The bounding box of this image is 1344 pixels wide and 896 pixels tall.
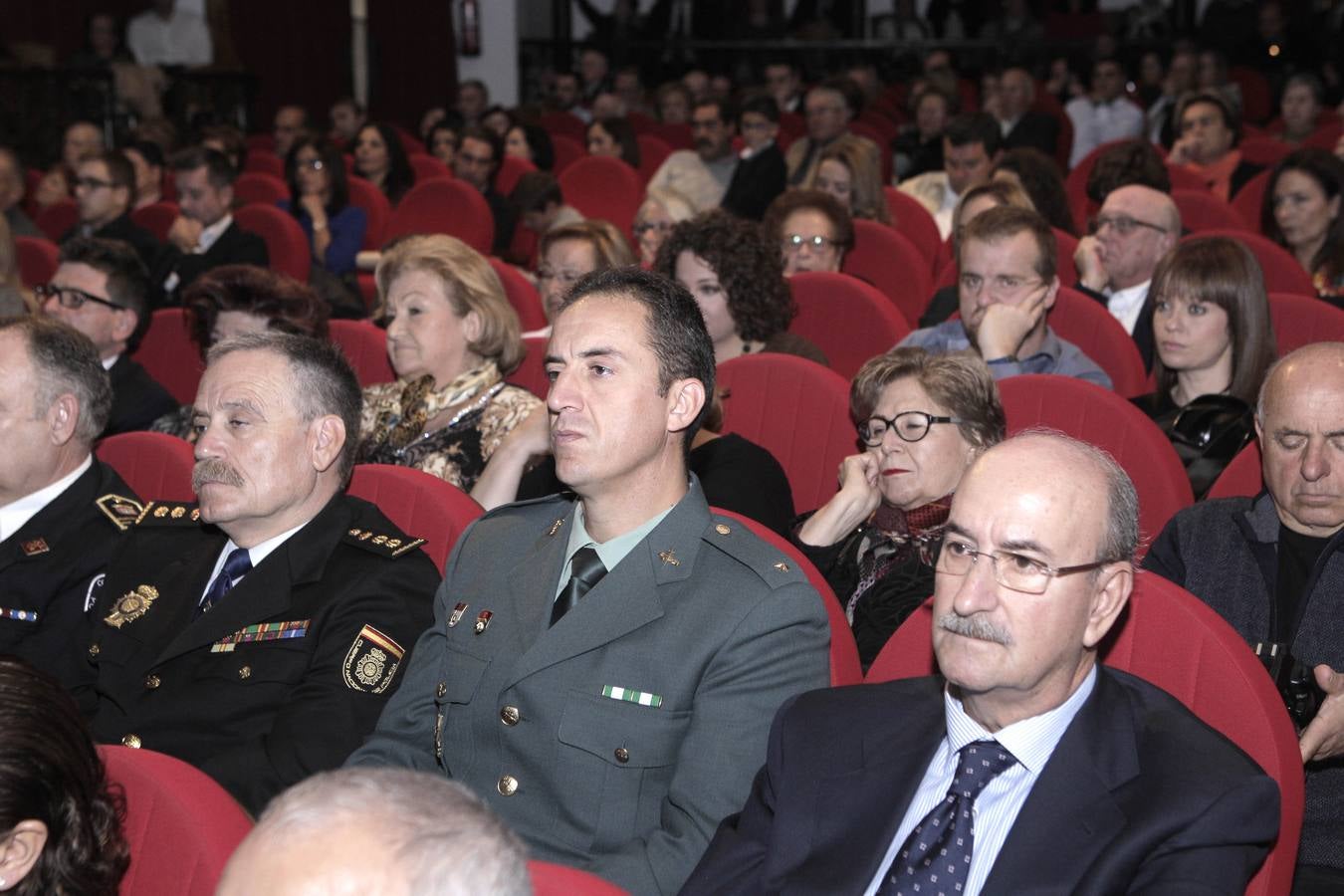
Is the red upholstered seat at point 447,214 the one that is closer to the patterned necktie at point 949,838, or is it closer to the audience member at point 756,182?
the audience member at point 756,182

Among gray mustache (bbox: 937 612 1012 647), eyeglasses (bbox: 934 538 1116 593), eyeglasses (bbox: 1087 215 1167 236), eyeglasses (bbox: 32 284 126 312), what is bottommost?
eyeglasses (bbox: 32 284 126 312)

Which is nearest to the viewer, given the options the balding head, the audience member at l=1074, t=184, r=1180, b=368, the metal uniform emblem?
the balding head

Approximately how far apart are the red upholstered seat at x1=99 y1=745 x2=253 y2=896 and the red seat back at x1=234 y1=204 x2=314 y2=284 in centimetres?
449

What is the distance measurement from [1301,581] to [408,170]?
268 inches

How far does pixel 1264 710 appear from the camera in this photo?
178 cm

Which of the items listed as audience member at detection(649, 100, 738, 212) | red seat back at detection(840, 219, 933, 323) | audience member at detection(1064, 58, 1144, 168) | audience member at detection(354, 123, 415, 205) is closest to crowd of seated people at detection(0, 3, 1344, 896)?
red seat back at detection(840, 219, 933, 323)

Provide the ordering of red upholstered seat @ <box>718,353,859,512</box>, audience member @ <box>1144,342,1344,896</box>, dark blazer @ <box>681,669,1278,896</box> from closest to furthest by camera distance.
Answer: dark blazer @ <box>681,669,1278,896</box> < audience member @ <box>1144,342,1344,896</box> < red upholstered seat @ <box>718,353,859,512</box>

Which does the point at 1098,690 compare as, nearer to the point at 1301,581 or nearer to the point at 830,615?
the point at 830,615

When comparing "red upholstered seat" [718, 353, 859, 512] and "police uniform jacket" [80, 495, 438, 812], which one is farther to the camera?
"red upholstered seat" [718, 353, 859, 512]

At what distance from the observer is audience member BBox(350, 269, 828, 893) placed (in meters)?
1.84

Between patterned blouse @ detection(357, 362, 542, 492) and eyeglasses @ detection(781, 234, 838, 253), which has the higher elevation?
eyeglasses @ detection(781, 234, 838, 253)

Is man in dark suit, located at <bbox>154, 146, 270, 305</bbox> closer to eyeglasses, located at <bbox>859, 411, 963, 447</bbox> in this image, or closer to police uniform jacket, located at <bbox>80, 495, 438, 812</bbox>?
police uniform jacket, located at <bbox>80, 495, 438, 812</bbox>

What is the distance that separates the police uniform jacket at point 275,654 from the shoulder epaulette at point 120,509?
0.84 ft

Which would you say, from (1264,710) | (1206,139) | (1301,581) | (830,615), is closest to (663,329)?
(830,615)
